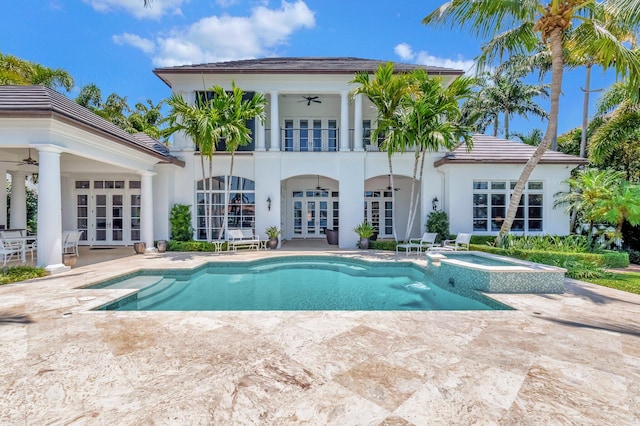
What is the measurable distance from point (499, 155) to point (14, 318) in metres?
16.5

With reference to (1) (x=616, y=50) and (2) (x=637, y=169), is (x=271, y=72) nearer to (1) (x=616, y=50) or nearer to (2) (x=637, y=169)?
(1) (x=616, y=50)

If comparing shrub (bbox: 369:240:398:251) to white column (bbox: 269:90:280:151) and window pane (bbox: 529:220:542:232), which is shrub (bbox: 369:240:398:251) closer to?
white column (bbox: 269:90:280:151)

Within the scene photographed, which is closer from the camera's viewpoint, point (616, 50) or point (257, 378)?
point (257, 378)

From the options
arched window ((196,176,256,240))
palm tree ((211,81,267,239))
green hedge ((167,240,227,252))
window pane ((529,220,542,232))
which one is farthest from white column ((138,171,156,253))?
window pane ((529,220,542,232))

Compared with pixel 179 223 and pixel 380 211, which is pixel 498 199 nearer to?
pixel 380 211

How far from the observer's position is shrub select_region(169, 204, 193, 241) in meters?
13.6

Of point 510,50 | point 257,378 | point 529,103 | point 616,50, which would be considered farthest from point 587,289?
point 529,103

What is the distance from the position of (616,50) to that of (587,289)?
698 centimetres

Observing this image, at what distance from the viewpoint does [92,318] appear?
4.81 meters

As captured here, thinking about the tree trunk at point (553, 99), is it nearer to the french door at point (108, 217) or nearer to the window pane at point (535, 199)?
the window pane at point (535, 199)

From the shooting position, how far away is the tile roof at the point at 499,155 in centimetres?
1324

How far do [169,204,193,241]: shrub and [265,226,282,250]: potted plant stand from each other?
3677 mm

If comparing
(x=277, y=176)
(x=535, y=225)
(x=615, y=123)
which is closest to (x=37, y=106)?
(x=277, y=176)

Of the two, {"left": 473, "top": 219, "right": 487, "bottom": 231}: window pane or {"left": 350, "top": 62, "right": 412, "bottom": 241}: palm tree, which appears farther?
{"left": 473, "top": 219, "right": 487, "bottom": 231}: window pane
